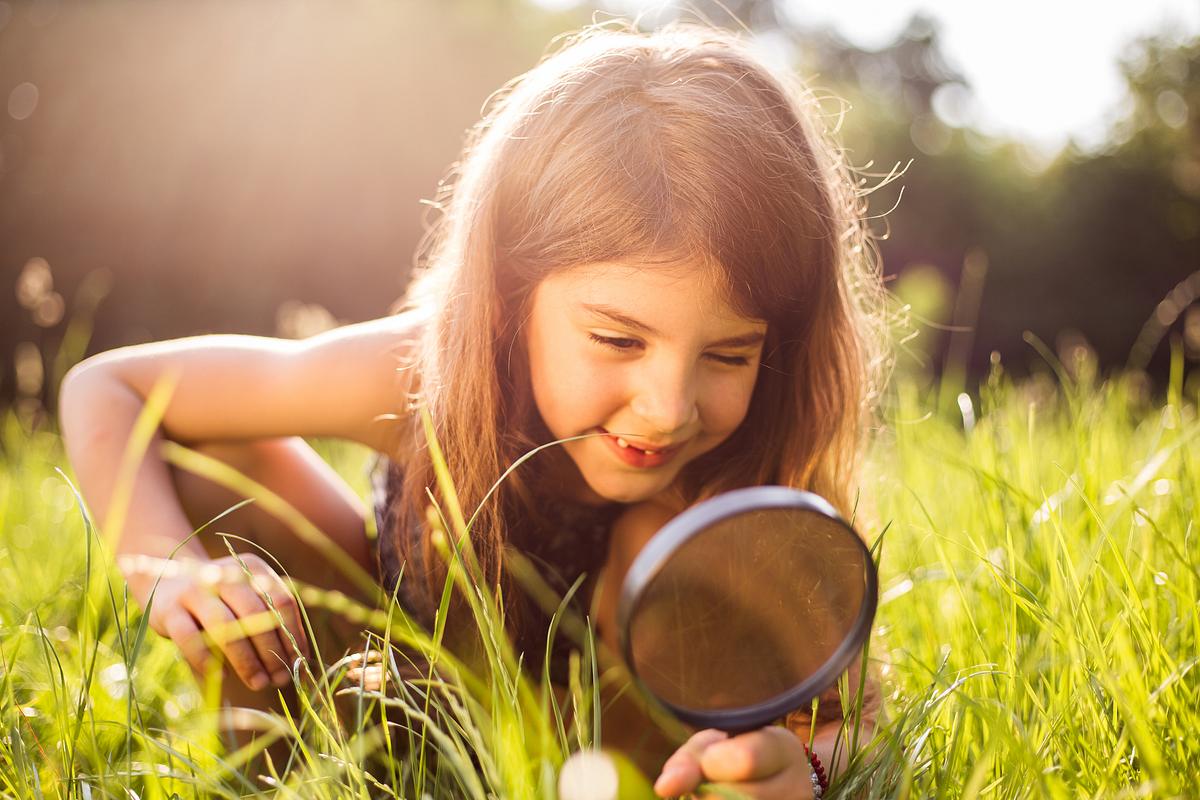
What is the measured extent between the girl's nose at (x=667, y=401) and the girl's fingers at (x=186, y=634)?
79 cm

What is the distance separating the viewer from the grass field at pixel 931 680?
1.17 metres

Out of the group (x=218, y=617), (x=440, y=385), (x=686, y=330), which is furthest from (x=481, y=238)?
(x=218, y=617)

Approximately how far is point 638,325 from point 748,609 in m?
0.65

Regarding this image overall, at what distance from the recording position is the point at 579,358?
5.54 feet

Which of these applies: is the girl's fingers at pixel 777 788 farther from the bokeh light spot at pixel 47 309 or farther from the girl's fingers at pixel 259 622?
the bokeh light spot at pixel 47 309

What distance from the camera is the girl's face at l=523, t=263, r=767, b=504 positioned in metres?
1.59

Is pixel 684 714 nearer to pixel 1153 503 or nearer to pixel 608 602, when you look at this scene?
pixel 608 602

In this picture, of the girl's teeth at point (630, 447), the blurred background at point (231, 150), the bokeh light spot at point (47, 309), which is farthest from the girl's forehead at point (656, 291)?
the blurred background at point (231, 150)

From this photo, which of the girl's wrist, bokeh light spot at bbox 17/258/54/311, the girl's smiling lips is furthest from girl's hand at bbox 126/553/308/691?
bokeh light spot at bbox 17/258/54/311

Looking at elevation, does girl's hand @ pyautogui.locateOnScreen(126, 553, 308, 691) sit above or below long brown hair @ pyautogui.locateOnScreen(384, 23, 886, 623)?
below

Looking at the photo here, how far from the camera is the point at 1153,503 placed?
211cm

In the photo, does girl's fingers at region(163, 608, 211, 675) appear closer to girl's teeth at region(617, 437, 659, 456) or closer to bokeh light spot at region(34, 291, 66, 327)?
girl's teeth at region(617, 437, 659, 456)

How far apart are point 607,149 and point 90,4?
968 cm

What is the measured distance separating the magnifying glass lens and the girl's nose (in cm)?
54
